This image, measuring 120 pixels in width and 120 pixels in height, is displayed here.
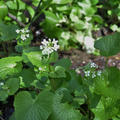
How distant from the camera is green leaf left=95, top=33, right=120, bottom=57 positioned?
2.03 m

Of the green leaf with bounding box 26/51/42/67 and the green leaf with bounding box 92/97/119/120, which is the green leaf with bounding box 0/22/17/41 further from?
the green leaf with bounding box 92/97/119/120

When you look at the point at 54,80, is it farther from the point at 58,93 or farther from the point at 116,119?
the point at 116,119

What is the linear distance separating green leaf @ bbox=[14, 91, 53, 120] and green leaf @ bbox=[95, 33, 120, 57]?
62 centimetres

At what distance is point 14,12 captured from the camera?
3113mm

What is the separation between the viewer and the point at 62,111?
1.77 m

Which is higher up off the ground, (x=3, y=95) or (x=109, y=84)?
(x=109, y=84)

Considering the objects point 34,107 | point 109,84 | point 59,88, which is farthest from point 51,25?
point 109,84

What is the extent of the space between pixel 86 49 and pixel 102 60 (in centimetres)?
30

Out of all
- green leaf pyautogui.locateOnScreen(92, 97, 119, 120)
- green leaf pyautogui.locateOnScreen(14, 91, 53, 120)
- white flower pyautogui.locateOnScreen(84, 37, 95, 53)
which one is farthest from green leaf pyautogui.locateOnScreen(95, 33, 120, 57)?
white flower pyautogui.locateOnScreen(84, 37, 95, 53)

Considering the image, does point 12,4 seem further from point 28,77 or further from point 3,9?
point 28,77

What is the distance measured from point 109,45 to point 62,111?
73 centimetres

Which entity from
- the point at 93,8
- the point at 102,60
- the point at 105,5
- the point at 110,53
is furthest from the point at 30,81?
the point at 105,5

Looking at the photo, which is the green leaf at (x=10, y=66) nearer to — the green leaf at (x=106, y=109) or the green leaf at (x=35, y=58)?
the green leaf at (x=35, y=58)

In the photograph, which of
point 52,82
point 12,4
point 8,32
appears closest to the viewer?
point 52,82
